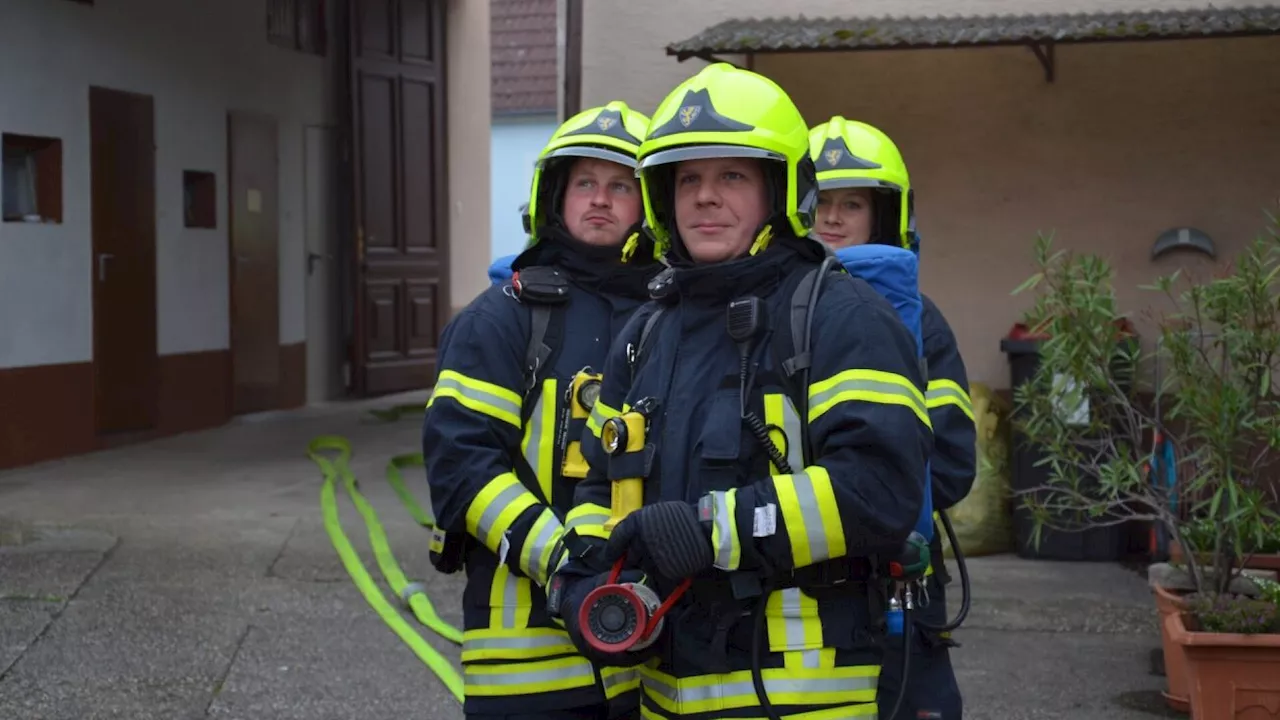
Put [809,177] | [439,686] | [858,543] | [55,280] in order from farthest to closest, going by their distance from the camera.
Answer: [55,280], [439,686], [809,177], [858,543]

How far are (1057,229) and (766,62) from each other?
5.45 ft

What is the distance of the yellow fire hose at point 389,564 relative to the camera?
6.08 m

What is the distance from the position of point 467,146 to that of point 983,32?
906 centimetres

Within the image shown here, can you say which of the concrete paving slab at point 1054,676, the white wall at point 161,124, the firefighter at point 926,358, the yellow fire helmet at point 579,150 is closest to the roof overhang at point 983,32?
the concrete paving slab at point 1054,676

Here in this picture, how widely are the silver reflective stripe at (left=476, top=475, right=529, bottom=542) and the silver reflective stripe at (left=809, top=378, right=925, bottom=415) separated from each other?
0.78 metres

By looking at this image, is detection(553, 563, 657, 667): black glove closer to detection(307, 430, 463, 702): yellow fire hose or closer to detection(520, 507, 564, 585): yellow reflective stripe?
detection(520, 507, 564, 585): yellow reflective stripe

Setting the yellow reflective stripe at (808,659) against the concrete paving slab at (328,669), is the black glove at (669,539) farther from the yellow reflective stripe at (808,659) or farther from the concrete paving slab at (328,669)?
the concrete paving slab at (328,669)

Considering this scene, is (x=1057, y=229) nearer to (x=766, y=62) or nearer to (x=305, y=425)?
(x=766, y=62)

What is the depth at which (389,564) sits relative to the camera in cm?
732

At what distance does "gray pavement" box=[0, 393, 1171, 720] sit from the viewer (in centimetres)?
557

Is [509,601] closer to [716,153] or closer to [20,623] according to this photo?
[716,153]

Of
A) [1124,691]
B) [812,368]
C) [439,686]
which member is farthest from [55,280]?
[812,368]

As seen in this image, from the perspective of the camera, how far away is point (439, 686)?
5738 millimetres

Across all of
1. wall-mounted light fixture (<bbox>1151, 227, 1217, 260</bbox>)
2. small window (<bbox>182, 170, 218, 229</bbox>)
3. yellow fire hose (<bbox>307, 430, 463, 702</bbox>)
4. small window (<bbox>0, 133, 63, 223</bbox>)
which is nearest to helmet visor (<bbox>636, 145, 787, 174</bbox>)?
yellow fire hose (<bbox>307, 430, 463, 702</bbox>)
